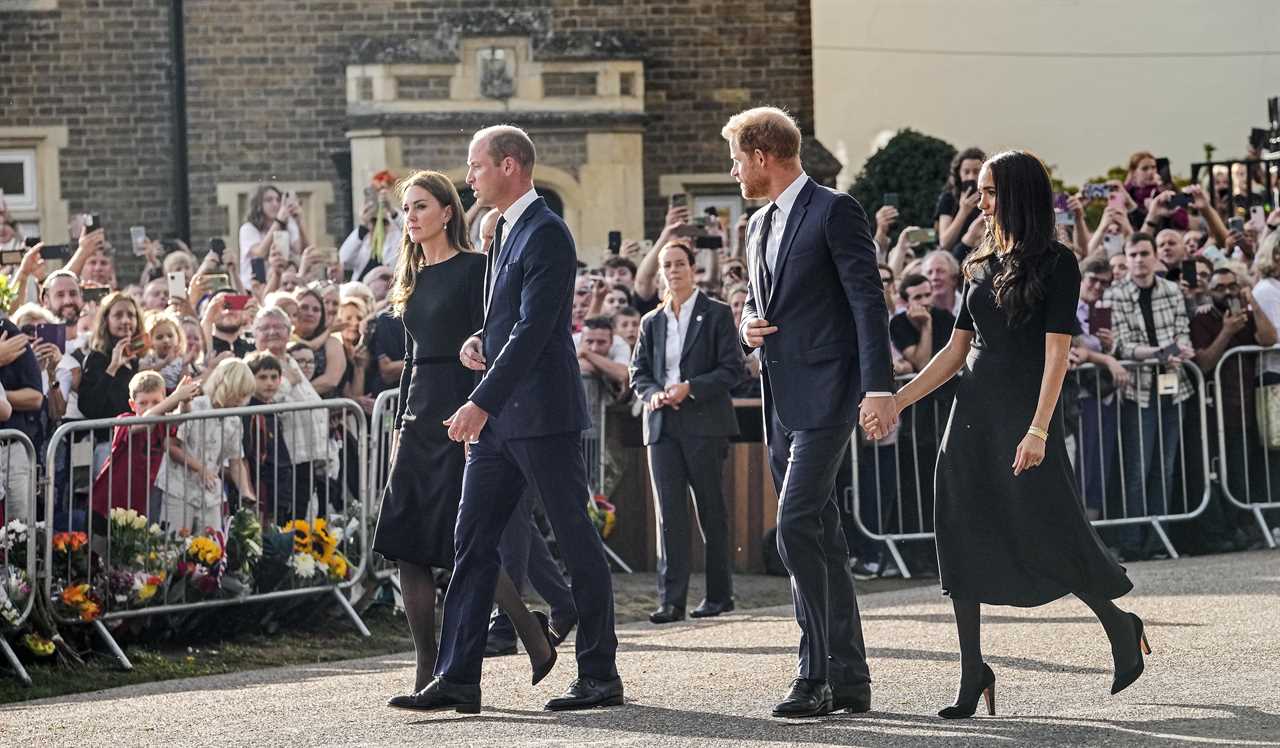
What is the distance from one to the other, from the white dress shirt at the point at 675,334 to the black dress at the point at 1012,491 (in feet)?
13.7

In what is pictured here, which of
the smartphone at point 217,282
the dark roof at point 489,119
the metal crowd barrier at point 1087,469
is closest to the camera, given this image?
→ the metal crowd barrier at point 1087,469

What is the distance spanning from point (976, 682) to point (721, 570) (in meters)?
4.08

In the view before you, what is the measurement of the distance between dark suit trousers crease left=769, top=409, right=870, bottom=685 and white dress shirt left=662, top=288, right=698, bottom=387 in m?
4.05

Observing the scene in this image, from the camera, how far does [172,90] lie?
80.5 ft

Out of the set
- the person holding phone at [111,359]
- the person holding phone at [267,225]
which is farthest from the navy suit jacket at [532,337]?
the person holding phone at [267,225]

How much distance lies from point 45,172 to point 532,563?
17081mm

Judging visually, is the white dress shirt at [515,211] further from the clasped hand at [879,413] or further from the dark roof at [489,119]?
the dark roof at [489,119]

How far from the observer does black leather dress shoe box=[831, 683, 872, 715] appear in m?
6.95

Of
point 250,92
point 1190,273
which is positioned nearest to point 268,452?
point 1190,273

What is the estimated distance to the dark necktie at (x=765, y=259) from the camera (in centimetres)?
707

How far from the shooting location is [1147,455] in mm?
12984

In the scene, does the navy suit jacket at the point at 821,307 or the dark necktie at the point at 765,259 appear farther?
the dark necktie at the point at 765,259

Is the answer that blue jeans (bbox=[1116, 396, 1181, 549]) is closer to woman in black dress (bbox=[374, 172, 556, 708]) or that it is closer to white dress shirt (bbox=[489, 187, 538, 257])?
woman in black dress (bbox=[374, 172, 556, 708])

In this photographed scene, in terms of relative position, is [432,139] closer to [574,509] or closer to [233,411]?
[233,411]
